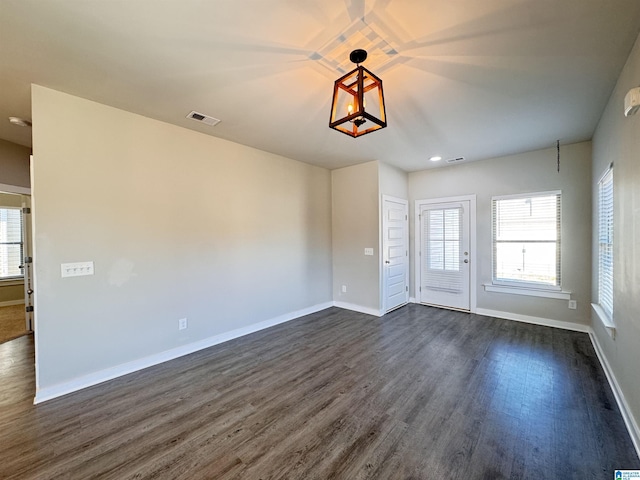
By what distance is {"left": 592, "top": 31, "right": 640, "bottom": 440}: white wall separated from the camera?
187cm

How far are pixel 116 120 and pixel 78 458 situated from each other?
2.96 metres

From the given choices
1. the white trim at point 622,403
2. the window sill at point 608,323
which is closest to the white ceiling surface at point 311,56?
the window sill at point 608,323

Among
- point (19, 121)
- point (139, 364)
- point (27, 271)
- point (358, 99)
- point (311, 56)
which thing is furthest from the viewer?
point (27, 271)

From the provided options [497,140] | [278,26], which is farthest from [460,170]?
[278,26]

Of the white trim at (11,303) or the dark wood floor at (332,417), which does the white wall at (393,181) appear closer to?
the dark wood floor at (332,417)

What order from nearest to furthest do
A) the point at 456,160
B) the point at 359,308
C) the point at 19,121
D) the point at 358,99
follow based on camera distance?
the point at 358,99, the point at 19,121, the point at 456,160, the point at 359,308

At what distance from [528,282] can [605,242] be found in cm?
157

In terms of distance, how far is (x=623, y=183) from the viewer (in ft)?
7.30

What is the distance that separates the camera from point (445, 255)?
16.8ft

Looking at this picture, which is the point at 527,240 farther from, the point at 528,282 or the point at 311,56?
the point at 311,56

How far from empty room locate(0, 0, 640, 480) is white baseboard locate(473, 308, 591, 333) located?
2 centimetres

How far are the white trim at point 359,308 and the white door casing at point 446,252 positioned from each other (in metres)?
1.31

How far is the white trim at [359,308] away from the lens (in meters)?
4.70

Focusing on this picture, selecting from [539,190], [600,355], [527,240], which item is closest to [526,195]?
[539,190]
